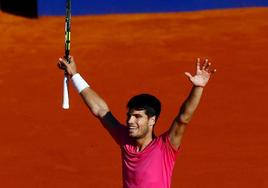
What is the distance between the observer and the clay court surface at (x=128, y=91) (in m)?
8.30

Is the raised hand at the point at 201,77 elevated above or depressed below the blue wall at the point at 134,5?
below

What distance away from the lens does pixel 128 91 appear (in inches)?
410

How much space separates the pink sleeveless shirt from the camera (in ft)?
14.0

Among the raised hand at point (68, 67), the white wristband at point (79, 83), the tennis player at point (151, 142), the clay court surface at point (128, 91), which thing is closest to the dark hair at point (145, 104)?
the tennis player at point (151, 142)

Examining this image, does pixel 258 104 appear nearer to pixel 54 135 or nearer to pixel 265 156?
pixel 265 156

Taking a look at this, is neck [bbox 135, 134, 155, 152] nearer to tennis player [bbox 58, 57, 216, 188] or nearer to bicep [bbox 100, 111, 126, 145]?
tennis player [bbox 58, 57, 216, 188]

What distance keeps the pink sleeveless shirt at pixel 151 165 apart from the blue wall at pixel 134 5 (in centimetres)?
1020

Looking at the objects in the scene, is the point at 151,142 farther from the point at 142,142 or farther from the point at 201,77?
the point at 201,77

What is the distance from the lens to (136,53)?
12.0 metres

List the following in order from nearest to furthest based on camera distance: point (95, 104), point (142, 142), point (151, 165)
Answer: point (151, 165) → point (142, 142) → point (95, 104)

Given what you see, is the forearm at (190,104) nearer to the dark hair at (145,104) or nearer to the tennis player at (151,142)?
the tennis player at (151,142)

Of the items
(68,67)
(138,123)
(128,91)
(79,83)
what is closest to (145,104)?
(138,123)

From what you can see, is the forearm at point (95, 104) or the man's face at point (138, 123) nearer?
the man's face at point (138, 123)

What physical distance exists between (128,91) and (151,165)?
6144mm
